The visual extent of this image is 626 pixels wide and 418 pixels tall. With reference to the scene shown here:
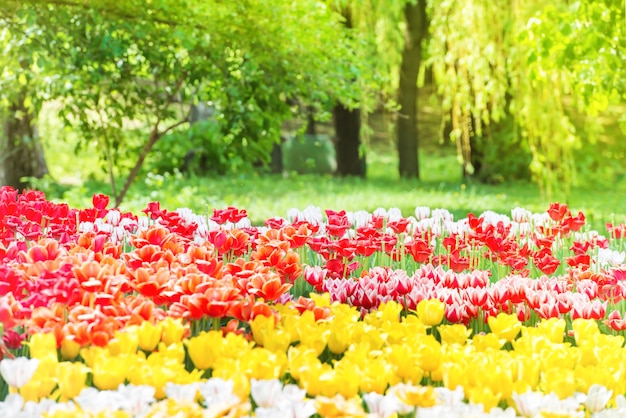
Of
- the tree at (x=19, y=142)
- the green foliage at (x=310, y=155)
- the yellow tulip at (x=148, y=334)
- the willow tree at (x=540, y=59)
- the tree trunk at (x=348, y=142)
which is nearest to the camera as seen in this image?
the yellow tulip at (x=148, y=334)

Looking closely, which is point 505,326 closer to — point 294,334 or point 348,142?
point 294,334

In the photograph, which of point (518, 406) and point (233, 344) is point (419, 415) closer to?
point (518, 406)

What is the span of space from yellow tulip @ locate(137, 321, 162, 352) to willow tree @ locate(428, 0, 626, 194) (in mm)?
4946

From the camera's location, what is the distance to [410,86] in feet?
43.3

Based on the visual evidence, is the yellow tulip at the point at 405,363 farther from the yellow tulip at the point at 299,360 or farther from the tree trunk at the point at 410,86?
the tree trunk at the point at 410,86

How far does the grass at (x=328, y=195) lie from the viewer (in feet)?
31.4

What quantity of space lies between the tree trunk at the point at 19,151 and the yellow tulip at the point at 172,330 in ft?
29.0

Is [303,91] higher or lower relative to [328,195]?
higher

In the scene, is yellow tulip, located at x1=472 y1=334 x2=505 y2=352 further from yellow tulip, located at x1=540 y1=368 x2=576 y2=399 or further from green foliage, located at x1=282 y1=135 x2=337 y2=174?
green foliage, located at x1=282 y1=135 x2=337 y2=174

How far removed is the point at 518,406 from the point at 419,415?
0.23m

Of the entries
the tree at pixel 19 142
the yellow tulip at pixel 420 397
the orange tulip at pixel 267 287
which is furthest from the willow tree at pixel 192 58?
the yellow tulip at pixel 420 397

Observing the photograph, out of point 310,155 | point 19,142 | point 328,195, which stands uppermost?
point 19,142

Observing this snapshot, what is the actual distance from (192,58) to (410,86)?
6.42m

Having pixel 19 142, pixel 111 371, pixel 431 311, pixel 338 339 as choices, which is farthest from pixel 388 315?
pixel 19 142
